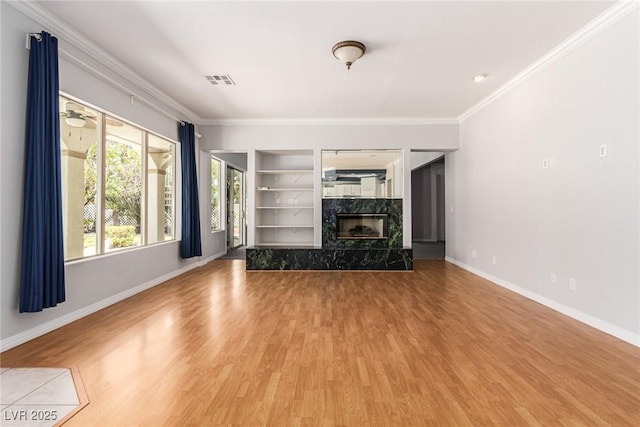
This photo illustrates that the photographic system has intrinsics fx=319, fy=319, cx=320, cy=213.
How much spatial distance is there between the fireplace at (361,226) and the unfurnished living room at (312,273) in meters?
0.87

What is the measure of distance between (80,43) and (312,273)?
4.34m

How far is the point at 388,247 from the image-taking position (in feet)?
19.9

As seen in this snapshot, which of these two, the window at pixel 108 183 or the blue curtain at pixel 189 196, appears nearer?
the window at pixel 108 183

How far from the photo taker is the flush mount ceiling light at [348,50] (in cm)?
327

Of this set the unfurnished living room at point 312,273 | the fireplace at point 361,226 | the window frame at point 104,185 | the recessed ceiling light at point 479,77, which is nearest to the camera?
the unfurnished living room at point 312,273

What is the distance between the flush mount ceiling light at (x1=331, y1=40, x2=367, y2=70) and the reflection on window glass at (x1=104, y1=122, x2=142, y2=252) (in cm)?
290

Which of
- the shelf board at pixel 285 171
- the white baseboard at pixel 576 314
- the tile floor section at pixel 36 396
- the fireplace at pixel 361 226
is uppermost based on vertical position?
the shelf board at pixel 285 171

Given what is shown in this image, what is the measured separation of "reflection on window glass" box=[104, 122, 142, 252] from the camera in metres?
3.90

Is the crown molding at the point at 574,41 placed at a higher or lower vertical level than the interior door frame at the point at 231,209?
higher

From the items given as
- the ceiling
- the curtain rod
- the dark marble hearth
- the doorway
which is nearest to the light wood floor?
the dark marble hearth

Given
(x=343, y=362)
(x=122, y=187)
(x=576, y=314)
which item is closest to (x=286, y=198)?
(x=122, y=187)

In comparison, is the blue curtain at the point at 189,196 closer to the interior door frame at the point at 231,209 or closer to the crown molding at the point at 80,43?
the crown molding at the point at 80,43

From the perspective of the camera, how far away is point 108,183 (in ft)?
12.7

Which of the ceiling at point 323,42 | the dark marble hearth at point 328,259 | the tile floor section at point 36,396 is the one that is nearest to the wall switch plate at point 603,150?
the ceiling at point 323,42
